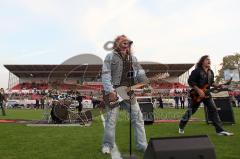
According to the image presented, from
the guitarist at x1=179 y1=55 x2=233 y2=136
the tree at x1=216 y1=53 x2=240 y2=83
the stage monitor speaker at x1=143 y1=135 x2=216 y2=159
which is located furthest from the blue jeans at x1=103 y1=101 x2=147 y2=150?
the tree at x1=216 y1=53 x2=240 y2=83

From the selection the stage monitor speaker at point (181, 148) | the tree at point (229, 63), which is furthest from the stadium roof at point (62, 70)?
the stage monitor speaker at point (181, 148)

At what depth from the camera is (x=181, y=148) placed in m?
3.98

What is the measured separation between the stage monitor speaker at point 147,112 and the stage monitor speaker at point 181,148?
9.70 metres

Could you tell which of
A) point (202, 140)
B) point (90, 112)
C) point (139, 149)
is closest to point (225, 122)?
point (90, 112)

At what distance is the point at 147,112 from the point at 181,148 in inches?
407

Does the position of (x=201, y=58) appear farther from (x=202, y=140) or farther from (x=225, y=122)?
(x=202, y=140)

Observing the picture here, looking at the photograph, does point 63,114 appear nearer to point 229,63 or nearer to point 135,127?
point 135,127

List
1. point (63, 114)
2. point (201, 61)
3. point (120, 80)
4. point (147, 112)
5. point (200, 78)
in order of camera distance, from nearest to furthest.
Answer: point (120, 80) < point (200, 78) < point (201, 61) < point (147, 112) < point (63, 114)

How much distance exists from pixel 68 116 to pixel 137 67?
8410mm

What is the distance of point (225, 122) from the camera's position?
13336mm

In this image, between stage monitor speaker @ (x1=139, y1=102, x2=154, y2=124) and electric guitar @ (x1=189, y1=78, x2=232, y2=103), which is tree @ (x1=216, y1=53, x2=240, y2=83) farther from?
electric guitar @ (x1=189, y1=78, x2=232, y2=103)

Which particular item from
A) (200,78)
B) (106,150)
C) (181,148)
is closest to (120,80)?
(106,150)

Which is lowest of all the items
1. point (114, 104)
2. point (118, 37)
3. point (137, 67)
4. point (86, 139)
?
point (86, 139)

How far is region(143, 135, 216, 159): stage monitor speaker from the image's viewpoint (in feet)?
12.9
